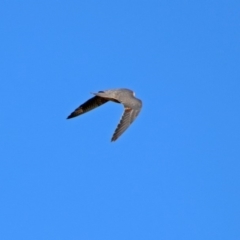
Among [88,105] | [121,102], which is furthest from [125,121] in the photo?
[88,105]

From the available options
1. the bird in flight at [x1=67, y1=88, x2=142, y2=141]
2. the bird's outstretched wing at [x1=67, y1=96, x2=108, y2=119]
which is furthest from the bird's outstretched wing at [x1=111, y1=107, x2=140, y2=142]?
the bird's outstretched wing at [x1=67, y1=96, x2=108, y2=119]

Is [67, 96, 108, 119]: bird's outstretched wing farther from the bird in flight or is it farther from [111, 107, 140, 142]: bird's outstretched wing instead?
[111, 107, 140, 142]: bird's outstretched wing

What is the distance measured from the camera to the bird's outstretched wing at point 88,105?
48.5 metres

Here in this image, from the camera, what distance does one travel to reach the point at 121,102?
47.4m

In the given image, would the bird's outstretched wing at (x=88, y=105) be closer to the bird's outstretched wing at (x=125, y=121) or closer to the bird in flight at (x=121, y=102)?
the bird in flight at (x=121, y=102)

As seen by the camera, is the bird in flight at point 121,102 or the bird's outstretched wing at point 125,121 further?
the bird in flight at point 121,102

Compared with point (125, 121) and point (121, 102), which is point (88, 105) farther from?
point (125, 121)

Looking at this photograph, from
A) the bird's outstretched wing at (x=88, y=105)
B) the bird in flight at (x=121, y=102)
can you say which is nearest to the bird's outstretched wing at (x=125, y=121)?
the bird in flight at (x=121, y=102)

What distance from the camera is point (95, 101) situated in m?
48.5

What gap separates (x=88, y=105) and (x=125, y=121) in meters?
2.65

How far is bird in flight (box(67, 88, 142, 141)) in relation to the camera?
46.2m

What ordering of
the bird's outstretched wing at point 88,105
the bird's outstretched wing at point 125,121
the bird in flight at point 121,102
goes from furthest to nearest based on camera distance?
the bird's outstretched wing at point 88,105
the bird in flight at point 121,102
the bird's outstretched wing at point 125,121

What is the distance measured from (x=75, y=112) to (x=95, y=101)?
912mm

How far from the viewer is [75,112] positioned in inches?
1932
